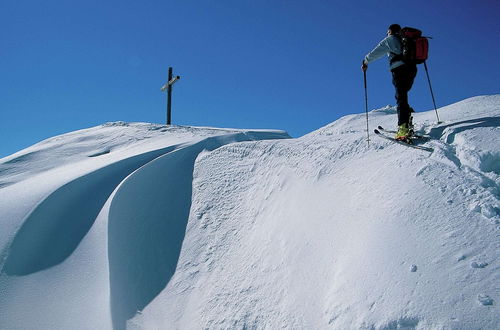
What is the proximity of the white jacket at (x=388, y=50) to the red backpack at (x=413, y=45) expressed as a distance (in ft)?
0.24

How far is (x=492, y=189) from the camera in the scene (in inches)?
115

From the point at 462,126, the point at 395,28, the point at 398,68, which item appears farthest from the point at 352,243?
the point at 395,28

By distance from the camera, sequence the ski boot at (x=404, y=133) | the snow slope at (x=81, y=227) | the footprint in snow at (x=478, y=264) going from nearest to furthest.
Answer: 1. the footprint in snow at (x=478, y=264)
2. the snow slope at (x=81, y=227)
3. the ski boot at (x=404, y=133)

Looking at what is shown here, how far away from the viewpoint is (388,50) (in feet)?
16.5

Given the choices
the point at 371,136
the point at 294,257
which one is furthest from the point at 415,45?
the point at 294,257

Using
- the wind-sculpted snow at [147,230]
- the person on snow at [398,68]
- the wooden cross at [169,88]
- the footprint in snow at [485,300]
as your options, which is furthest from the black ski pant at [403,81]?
the wooden cross at [169,88]

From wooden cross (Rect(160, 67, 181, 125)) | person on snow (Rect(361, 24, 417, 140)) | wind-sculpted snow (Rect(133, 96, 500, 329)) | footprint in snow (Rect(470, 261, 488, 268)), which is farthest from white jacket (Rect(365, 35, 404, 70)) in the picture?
wooden cross (Rect(160, 67, 181, 125))

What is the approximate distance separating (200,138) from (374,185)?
5.07 metres

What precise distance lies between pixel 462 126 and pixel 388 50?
5.23 feet

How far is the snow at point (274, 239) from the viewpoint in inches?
99.7

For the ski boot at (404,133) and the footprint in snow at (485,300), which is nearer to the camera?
the footprint in snow at (485,300)

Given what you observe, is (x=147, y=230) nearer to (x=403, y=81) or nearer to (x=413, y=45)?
(x=403, y=81)

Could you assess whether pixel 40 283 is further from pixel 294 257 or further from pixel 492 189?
pixel 492 189

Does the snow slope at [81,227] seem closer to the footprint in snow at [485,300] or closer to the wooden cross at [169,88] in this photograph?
the footprint in snow at [485,300]
